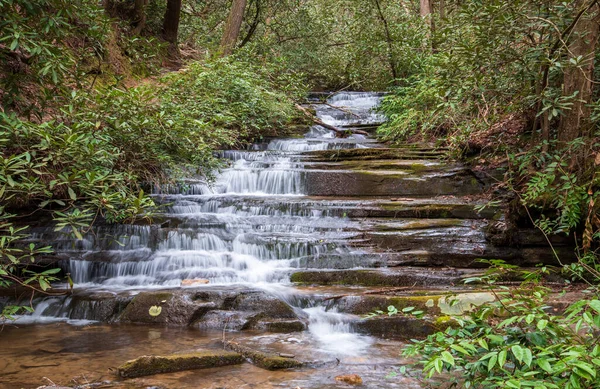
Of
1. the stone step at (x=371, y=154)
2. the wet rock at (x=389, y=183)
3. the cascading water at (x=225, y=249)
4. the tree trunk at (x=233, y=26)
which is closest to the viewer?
the cascading water at (x=225, y=249)

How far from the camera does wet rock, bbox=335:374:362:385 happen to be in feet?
13.2

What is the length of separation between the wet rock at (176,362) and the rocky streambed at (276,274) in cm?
4

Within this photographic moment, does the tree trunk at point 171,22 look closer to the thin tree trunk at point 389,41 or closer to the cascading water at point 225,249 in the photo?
the thin tree trunk at point 389,41

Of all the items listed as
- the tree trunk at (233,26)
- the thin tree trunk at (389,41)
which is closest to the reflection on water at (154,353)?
the tree trunk at (233,26)

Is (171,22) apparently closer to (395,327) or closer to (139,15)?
(139,15)

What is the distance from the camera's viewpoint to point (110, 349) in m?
4.83

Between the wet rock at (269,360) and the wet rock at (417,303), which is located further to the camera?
the wet rock at (417,303)

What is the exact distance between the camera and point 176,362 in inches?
167

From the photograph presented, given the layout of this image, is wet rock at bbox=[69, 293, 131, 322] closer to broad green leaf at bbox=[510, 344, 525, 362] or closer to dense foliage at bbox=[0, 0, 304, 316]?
dense foliage at bbox=[0, 0, 304, 316]

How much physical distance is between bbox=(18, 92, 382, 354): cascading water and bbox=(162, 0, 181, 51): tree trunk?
28.9 ft

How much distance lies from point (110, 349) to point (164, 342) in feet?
1.78

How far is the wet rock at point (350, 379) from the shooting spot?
404 cm

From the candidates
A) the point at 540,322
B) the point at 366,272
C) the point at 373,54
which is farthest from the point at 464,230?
the point at 373,54

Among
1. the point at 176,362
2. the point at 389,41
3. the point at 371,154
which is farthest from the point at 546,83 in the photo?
the point at 389,41
